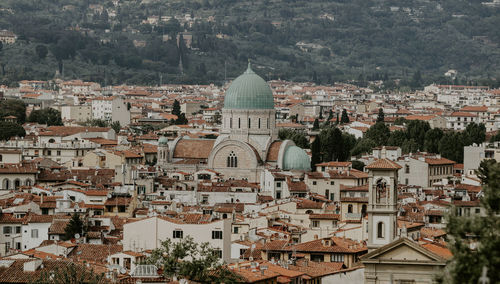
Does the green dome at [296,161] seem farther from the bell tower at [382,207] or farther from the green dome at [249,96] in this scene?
the bell tower at [382,207]

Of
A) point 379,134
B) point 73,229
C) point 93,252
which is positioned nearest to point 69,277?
point 93,252

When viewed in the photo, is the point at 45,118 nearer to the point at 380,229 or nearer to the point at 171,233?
the point at 171,233

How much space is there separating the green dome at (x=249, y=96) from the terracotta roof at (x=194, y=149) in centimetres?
225

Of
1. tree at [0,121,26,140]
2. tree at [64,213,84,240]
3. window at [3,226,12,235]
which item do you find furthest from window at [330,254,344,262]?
tree at [0,121,26,140]

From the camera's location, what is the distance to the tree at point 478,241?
18.1 meters

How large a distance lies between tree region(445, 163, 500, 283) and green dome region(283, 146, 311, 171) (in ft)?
174

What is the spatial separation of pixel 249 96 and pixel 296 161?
5.75 metres

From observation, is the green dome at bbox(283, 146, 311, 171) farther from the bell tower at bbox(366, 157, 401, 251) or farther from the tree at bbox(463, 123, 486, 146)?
the bell tower at bbox(366, 157, 401, 251)

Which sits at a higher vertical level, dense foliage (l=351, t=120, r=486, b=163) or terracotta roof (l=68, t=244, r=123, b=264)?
dense foliage (l=351, t=120, r=486, b=163)

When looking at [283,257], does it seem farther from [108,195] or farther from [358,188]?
[358,188]

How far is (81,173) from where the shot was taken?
6544 centimetres

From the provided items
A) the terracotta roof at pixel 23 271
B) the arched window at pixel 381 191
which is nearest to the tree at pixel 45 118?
the terracotta roof at pixel 23 271

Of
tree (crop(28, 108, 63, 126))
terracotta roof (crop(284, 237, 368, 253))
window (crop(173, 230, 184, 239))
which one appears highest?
tree (crop(28, 108, 63, 126))

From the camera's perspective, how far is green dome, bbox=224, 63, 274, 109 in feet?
251
